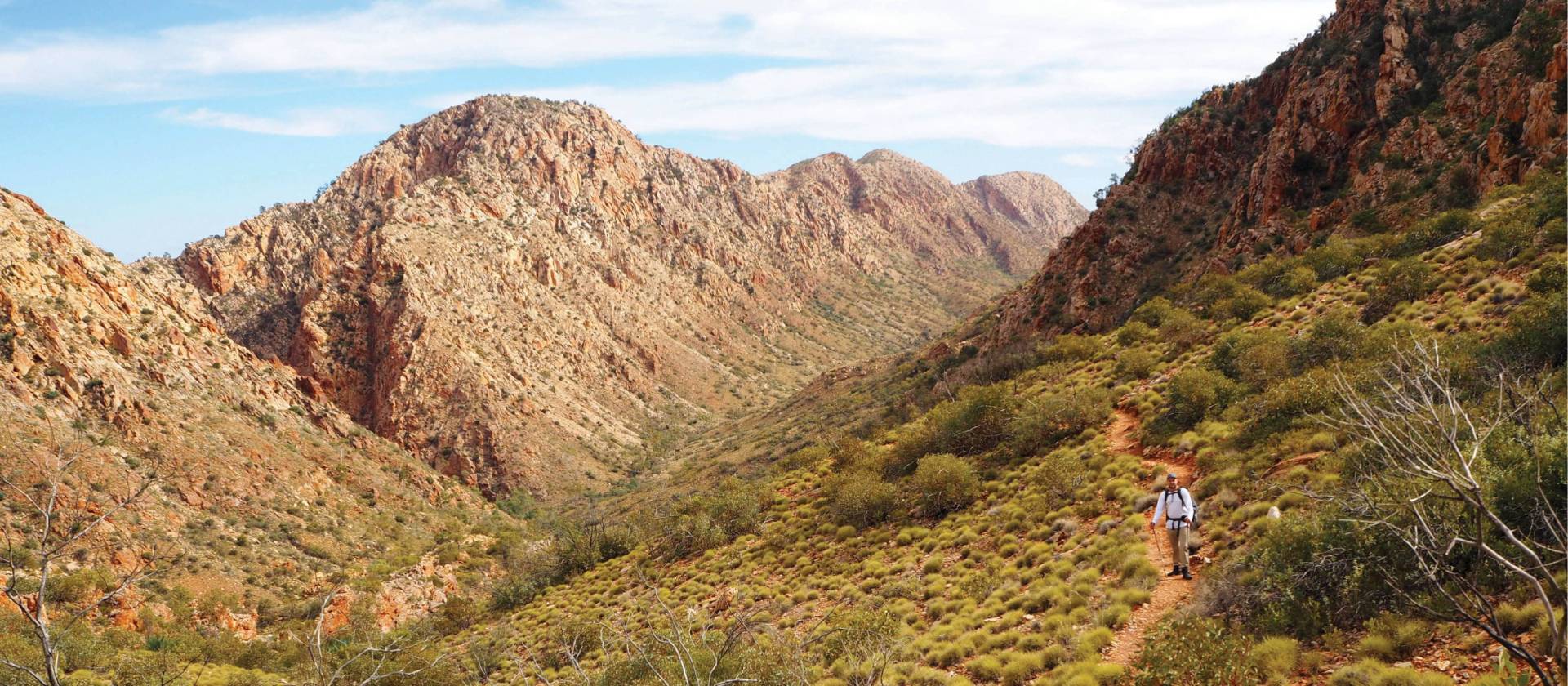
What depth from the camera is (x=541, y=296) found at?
86.9 m

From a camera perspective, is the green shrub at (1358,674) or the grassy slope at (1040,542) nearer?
the green shrub at (1358,674)

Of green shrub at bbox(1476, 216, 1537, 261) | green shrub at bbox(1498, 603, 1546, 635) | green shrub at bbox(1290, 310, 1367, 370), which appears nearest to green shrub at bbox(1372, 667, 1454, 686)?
green shrub at bbox(1498, 603, 1546, 635)

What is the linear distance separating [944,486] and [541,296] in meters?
73.4

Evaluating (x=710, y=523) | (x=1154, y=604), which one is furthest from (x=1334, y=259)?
(x=710, y=523)

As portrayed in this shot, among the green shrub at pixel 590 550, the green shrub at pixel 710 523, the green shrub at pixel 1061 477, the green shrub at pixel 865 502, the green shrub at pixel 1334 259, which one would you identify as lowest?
the green shrub at pixel 590 550

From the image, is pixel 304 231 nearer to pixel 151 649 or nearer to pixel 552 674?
pixel 151 649

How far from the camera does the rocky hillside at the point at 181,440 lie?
32625 millimetres

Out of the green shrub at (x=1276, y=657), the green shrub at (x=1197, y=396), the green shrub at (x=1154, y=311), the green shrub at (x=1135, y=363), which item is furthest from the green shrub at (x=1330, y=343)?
the green shrub at (x=1276, y=657)

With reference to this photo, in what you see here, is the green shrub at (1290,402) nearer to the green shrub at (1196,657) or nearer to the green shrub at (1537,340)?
the green shrub at (1537,340)

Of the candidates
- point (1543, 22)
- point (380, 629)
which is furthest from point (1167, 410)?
point (380, 629)

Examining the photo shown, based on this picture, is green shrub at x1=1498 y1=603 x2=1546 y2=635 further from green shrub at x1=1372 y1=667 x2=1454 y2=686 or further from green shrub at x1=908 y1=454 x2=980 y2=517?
green shrub at x1=908 y1=454 x2=980 y2=517

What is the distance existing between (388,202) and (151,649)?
67.7m

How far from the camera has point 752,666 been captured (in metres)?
13.4

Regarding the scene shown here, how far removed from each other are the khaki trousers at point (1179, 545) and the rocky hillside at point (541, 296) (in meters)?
54.7
